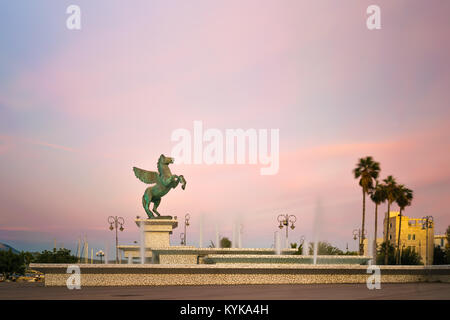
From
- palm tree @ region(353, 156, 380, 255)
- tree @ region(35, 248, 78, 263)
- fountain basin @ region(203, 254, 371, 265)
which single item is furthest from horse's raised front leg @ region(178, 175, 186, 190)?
tree @ region(35, 248, 78, 263)

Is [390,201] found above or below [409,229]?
above

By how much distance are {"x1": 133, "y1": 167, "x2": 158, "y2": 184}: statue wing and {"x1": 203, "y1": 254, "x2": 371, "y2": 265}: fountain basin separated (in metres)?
5.70

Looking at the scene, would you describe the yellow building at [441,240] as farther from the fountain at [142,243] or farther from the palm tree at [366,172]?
the fountain at [142,243]

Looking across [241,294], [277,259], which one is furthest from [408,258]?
[241,294]

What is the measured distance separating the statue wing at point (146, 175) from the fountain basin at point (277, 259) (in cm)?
570

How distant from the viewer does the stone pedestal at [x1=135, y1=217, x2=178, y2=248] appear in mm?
24656

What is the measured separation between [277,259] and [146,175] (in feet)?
28.0

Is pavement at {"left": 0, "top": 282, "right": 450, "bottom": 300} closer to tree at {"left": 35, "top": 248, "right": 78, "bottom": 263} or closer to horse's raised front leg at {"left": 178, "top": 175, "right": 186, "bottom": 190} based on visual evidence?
horse's raised front leg at {"left": 178, "top": 175, "right": 186, "bottom": 190}

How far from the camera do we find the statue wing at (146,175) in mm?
25375
